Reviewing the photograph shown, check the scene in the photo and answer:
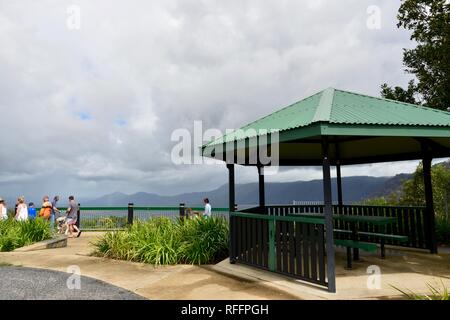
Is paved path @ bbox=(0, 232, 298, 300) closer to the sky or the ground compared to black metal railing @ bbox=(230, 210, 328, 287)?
closer to the ground

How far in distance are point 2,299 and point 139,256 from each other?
132 inches

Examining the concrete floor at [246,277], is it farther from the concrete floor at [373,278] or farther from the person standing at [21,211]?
the person standing at [21,211]

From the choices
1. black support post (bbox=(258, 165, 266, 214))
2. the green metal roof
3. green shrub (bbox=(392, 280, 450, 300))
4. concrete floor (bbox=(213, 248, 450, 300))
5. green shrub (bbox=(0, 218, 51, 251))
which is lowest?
concrete floor (bbox=(213, 248, 450, 300))

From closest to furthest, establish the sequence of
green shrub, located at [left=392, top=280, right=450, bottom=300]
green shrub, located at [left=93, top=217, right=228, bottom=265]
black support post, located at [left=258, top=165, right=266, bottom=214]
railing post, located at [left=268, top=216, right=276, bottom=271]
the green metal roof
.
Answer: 1. green shrub, located at [left=392, top=280, right=450, bottom=300]
2. the green metal roof
3. railing post, located at [left=268, top=216, right=276, bottom=271]
4. green shrub, located at [left=93, top=217, right=228, bottom=265]
5. black support post, located at [left=258, top=165, right=266, bottom=214]

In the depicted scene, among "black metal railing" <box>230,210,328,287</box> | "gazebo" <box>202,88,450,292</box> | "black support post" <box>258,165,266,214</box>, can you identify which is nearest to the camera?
"gazebo" <box>202,88,450,292</box>

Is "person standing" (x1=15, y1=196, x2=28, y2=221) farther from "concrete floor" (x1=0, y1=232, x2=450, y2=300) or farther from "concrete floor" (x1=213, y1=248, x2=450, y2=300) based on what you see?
"concrete floor" (x1=213, y1=248, x2=450, y2=300)

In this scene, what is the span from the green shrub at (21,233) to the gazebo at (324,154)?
6855 millimetres

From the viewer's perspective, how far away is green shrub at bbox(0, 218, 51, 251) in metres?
10.5

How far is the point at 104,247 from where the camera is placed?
30.9ft

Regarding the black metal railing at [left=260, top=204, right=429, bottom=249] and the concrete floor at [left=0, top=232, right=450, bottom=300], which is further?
the black metal railing at [left=260, top=204, right=429, bottom=249]

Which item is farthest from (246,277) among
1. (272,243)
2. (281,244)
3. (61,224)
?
(61,224)

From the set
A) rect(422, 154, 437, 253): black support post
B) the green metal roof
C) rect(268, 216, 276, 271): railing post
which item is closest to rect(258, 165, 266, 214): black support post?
the green metal roof

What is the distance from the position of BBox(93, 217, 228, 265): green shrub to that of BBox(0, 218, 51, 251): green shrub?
303cm

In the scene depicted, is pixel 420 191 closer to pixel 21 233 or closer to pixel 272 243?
pixel 272 243
